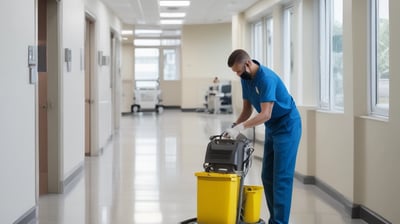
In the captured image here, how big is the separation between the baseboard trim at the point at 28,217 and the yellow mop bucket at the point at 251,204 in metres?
1.80

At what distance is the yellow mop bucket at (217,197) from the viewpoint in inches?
131

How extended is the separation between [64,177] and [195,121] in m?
9.98

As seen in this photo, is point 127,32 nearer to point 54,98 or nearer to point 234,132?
point 54,98

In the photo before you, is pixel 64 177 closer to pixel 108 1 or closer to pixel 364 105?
pixel 364 105

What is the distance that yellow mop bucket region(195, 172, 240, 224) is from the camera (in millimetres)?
3338

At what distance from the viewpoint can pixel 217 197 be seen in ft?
11.0

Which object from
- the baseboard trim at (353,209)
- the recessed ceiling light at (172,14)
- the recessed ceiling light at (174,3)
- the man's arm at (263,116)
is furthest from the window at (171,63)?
the man's arm at (263,116)

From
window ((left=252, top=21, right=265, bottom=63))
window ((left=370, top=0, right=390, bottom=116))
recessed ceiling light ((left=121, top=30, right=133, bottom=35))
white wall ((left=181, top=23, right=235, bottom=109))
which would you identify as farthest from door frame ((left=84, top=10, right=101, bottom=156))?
white wall ((left=181, top=23, right=235, bottom=109))

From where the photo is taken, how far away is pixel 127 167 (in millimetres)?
7480

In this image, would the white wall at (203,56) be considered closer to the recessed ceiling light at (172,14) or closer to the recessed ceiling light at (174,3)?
the recessed ceiling light at (172,14)

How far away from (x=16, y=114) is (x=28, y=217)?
0.92 metres

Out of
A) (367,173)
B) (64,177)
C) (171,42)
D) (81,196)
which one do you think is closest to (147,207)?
(81,196)

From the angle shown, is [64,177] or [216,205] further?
[64,177]

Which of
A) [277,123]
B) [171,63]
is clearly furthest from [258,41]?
[171,63]
